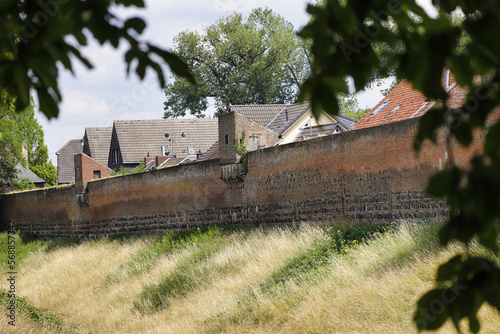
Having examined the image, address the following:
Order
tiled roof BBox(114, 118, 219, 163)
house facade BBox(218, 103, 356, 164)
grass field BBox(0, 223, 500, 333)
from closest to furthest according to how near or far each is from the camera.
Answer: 1. grass field BBox(0, 223, 500, 333)
2. house facade BBox(218, 103, 356, 164)
3. tiled roof BBox(114, 118, 219, 163)

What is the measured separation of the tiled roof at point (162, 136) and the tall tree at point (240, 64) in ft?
5.33

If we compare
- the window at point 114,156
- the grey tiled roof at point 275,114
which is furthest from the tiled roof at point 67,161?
the grey tiled roof at point 275,114

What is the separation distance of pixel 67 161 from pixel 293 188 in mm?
50525

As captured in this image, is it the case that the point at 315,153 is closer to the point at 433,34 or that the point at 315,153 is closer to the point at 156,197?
the point at 156,197

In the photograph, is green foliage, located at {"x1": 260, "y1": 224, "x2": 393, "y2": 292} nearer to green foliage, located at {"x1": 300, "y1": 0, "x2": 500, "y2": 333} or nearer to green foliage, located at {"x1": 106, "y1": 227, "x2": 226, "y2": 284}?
green foliage, located at {"x1": 106, "y1": 227, "x2": 226, "y2": 284}

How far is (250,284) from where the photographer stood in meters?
13.6

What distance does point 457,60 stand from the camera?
201cm

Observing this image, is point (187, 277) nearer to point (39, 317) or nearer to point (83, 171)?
point (39, 317)

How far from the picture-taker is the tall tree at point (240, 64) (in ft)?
161

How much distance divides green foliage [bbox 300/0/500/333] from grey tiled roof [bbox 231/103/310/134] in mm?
29437

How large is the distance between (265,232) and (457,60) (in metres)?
15.3

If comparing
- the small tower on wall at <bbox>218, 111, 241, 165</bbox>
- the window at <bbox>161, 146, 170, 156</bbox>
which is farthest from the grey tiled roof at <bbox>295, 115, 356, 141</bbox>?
the window at <bbox>161, 146, 170, 156</bbox>

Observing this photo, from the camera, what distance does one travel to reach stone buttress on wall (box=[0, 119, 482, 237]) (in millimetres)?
13047

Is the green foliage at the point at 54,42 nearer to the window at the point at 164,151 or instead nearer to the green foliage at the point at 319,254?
the green foliage at the point at 319,254
